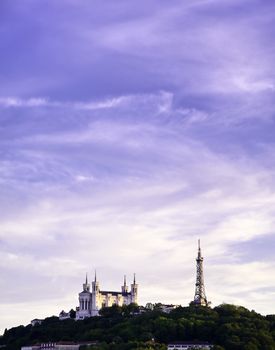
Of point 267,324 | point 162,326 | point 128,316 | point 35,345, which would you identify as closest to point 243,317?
point 267,324

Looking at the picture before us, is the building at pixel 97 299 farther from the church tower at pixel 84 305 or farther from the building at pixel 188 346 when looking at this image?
the building at pixel 188 346

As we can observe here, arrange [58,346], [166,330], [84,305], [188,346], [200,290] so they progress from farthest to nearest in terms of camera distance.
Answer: [84,305] < [200,290] < [58,346] < [166,330] < [188,346]

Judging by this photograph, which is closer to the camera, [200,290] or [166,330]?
[166,330]

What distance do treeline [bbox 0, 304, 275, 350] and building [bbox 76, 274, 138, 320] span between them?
10905 mm

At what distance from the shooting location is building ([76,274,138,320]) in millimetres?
165125

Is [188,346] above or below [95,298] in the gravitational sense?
below

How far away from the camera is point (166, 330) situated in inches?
5133

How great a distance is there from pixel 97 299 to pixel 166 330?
39.7m

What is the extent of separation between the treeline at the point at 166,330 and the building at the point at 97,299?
429 inches

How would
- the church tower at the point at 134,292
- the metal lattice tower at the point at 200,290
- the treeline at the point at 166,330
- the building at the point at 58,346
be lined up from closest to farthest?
the treeline at the point at 166,330, the building at the point at 58,346, the metal lattice tower at the point at 200,290, the church tower at the point at 134,292

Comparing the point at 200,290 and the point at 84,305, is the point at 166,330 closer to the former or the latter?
the point at 200,290

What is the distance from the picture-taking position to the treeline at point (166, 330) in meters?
121

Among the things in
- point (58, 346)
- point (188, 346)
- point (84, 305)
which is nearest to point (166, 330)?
point (188, 346)

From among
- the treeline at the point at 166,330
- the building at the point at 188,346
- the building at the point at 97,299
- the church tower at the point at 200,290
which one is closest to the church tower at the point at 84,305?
the building at the point at 97,299
